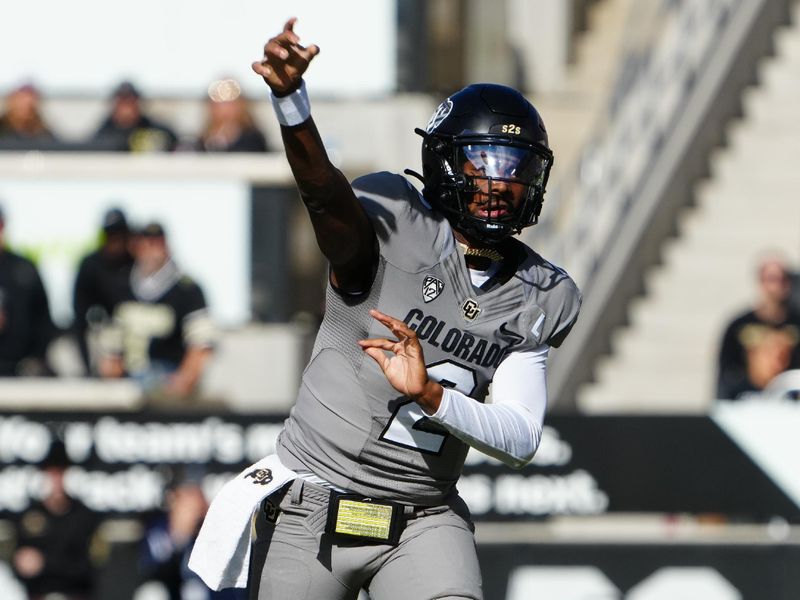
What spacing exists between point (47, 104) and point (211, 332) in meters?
2.64

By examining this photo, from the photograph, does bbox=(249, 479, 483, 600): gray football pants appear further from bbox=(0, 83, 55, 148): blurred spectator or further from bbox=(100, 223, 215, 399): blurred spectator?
bbox=(0, 83, 55, 148): blurred spectator

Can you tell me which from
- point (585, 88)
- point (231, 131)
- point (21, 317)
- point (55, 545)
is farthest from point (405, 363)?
point (585, 88)

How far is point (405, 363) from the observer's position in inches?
160

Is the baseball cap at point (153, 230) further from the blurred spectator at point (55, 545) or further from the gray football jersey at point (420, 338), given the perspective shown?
the gray football jersey at point (420, 338)

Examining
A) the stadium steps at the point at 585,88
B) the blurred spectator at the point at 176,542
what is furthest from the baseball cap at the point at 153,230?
the stadium steps at the point at 585,88

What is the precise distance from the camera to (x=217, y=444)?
8547 mm

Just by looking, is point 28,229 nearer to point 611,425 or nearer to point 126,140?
point 126,140

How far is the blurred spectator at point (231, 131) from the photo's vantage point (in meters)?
10.5

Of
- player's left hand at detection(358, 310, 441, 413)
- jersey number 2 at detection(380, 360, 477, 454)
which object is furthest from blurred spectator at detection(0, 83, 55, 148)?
player's left hand at detection(358, 310, 441, 413)

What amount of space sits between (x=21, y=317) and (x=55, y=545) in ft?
5.52

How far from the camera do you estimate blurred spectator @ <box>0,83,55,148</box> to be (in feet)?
35.4

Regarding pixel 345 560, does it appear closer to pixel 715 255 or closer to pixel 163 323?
pixel 163 323

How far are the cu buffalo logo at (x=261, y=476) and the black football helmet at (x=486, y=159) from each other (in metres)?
0.78

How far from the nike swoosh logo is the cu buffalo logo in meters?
0.69
